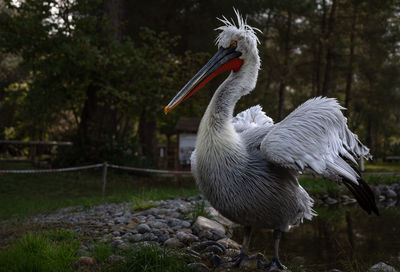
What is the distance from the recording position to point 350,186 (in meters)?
3.44

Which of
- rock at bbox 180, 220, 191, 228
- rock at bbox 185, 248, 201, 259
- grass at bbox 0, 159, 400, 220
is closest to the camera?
rock at bbox 185, 248, 201, 259

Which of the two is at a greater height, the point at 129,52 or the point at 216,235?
the point at 129,52

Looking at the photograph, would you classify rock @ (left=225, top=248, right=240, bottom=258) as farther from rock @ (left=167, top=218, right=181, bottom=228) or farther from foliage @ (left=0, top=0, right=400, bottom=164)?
foliage @ (left=0, top=0, right=400, bottom=164)

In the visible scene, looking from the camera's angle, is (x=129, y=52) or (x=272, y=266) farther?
(x=129, y=52)

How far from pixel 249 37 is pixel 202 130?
100 centimetres

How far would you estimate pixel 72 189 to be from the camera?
10.9 meters

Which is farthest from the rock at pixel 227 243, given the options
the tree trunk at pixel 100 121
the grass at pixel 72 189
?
the tree trunk at pixel 100 121

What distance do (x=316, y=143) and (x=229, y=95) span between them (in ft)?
2.93

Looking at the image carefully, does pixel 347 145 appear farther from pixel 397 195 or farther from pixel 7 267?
pixel 397 195

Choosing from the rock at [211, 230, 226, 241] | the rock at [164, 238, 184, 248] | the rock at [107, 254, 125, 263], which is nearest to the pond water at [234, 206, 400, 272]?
the rock at [211, 230, 226, 241]

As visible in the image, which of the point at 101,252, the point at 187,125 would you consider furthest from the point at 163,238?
the point at 187,125

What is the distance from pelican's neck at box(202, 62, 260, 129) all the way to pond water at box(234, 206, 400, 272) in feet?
5.83

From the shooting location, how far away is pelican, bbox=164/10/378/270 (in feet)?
9.94

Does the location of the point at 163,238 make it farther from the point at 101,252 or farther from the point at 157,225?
the point at 101,252
